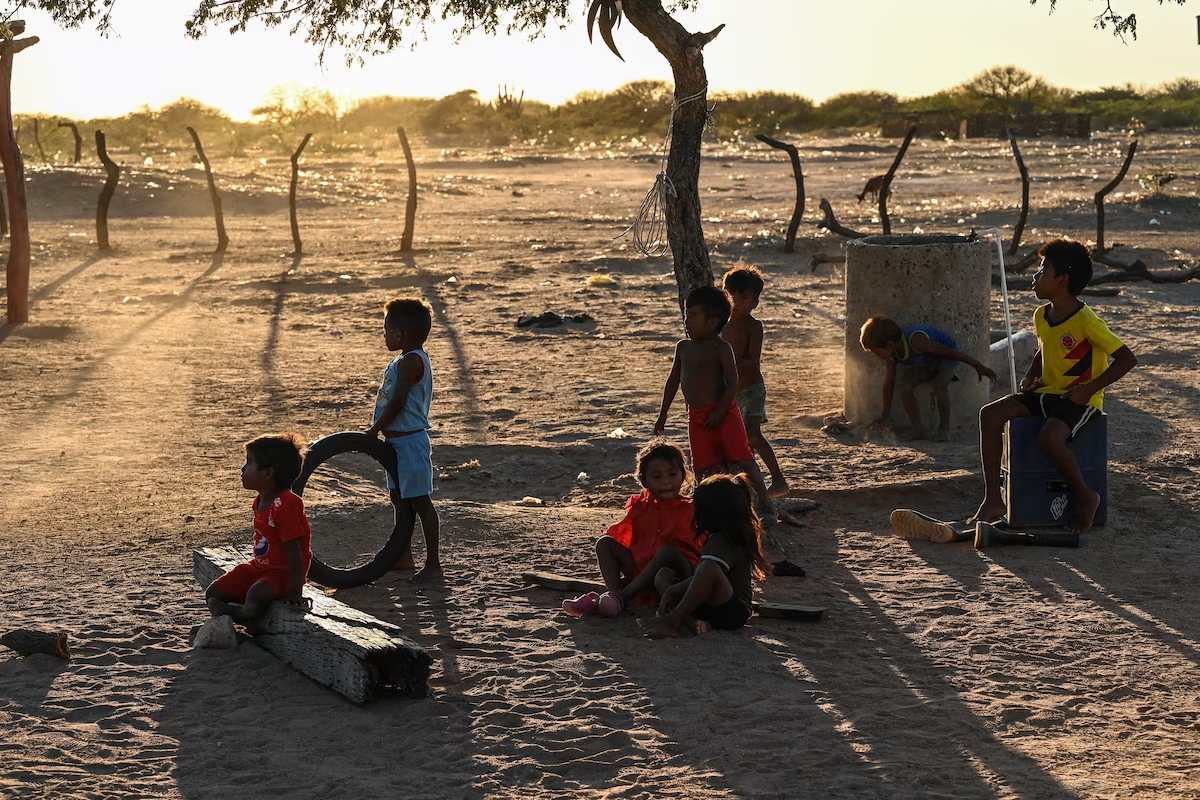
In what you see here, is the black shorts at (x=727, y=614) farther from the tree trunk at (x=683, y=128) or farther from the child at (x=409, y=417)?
the tree trunk at (x=683, y=128)

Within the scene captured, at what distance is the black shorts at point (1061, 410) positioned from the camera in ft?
21.0

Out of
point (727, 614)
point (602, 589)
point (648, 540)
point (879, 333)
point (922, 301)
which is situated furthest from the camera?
point (922, 301)

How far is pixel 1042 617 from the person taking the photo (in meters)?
5.42

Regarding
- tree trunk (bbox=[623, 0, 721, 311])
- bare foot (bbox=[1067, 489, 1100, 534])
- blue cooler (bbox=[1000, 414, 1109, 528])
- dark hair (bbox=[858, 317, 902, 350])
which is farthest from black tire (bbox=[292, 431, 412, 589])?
tree trunk (bbox=[623, 0, 721, 311])

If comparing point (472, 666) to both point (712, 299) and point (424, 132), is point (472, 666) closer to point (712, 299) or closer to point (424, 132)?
point (712, 299)

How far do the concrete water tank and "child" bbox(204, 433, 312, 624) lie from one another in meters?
5.04

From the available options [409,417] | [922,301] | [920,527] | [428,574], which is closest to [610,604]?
[428,574]

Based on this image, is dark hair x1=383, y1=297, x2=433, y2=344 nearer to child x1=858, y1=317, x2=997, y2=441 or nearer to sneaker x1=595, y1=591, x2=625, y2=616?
sneaker x1=595, y1=591, x2=625, y2=616

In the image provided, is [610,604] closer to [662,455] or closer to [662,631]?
[662,631]

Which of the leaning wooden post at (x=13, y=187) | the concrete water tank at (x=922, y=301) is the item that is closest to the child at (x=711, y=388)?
the concrete water tank at (x=922, y=301)

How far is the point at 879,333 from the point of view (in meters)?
8.48

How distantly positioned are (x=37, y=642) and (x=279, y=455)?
1105 mm

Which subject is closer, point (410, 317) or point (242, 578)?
point (242, 578)

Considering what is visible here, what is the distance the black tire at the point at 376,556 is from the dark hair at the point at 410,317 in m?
0.49
